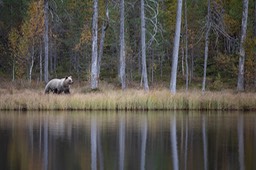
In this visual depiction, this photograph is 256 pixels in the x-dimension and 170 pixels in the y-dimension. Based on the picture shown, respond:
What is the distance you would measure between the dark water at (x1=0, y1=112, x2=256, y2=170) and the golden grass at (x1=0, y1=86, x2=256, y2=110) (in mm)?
2748

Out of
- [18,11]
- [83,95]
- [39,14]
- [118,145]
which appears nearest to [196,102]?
[83,95]

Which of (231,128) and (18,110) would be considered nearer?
(231,128)

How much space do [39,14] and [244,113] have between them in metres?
21.7

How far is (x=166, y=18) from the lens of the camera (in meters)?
52.3

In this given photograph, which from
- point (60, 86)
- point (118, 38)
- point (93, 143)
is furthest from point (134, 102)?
point (118, 38)

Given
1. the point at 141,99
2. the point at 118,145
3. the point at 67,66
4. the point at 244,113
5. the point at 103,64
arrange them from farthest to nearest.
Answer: the point at 67,66 < the point at 103,64 < the point at 141,99 < the point at 244,113 < the point at 118,145

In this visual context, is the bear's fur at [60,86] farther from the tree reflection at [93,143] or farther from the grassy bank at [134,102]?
the tree reflection at [93,143]

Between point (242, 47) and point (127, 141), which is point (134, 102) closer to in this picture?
point (242, 47)

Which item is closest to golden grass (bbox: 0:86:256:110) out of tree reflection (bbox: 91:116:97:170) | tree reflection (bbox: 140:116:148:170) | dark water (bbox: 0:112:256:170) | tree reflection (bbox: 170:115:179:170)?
dark water (bbox: 0:112:256:170)

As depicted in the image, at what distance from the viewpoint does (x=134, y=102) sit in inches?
1093

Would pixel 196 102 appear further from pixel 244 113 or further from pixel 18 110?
pixel 18 110

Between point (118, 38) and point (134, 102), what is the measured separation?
90.9 feet

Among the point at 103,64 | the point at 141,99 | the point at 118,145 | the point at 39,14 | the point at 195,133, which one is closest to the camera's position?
the point at 118,145

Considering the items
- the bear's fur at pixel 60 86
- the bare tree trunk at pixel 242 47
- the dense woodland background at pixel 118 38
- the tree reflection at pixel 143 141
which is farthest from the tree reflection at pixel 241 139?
the bear's fur at pixel 60 86
